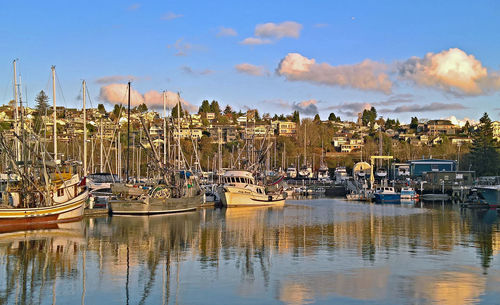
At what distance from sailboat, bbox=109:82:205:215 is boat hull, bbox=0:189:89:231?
22.0 feet

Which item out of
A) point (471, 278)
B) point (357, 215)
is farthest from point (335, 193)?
point (471, 278)

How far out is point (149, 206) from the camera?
Answer: 63.2m

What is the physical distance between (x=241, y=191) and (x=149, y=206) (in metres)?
19.5

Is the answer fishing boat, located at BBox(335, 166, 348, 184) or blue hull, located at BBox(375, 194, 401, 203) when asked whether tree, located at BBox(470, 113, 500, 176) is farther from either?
blue hull, located at BBox(375, 194, 401, 203)

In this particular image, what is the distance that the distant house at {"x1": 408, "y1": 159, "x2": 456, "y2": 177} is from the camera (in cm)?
14975

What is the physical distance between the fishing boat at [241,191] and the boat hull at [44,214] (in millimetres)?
26608

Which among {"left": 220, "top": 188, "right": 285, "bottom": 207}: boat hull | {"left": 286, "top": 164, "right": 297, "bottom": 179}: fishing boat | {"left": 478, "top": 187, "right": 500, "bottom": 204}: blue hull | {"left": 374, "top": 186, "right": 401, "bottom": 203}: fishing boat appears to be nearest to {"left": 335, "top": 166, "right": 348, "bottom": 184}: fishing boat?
{"left": 286, "top": 164, "right": 297, "bottom": 179}: fishing boat

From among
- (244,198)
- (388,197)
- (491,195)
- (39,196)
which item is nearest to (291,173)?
(388,197)

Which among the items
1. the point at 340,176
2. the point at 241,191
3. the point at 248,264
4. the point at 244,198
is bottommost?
the point at 248,264

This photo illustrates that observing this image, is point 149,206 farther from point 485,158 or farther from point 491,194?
point 485,158

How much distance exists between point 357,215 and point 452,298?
45922 mm

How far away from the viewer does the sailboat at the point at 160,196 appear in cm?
6203

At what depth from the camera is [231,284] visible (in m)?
26.8

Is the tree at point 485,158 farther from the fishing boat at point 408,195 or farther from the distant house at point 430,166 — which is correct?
the fishing boat at point 408,195
